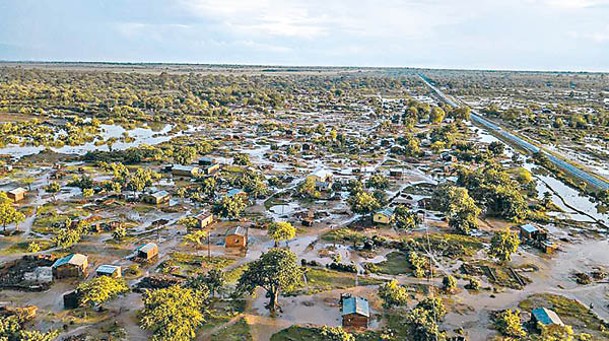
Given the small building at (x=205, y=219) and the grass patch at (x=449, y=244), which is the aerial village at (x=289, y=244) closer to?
the grass patch at (x=449, y=244)

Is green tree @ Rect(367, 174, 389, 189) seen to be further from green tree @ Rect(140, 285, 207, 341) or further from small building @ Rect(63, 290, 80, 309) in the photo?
small building @ Rect(63, 290, 80, 309)

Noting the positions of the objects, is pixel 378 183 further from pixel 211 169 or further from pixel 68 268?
pixel 68 268

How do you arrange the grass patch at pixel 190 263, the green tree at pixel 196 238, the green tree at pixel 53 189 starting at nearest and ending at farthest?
the grass patch at pixel 190 263 → the green tree at pixel 196 238 → the green tree at pixel 53 189

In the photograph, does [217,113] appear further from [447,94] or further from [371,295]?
[447,94]

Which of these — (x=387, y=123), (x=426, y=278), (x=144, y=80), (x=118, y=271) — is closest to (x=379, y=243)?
(x=426, y=278)

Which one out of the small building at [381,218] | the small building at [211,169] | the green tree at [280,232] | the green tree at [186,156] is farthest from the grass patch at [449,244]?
the green tree at [186,156]

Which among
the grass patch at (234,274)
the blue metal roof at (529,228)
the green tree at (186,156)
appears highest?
the green tree at (186,156)
